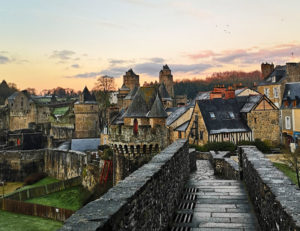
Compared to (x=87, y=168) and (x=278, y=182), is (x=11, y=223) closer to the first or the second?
(x=87, y=168)

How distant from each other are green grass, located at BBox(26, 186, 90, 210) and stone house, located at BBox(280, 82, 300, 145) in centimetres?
2259

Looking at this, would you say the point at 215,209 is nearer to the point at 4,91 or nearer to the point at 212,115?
the point at 212,115

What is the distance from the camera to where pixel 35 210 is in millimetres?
18875

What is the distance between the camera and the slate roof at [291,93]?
3336cm

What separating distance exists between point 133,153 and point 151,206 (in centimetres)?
917

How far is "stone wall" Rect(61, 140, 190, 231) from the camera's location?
296cm

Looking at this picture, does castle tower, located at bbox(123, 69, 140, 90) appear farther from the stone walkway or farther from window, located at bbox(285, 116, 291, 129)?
the stone walkway

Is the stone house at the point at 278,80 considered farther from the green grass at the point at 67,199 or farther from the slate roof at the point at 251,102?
the green grass at the point at 67,199

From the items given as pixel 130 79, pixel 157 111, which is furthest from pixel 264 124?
pixel 130 79

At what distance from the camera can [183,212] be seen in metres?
6.46

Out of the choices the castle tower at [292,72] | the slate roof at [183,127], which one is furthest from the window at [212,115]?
the castle tower at [292,72]

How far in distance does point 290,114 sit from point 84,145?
23.7 meters

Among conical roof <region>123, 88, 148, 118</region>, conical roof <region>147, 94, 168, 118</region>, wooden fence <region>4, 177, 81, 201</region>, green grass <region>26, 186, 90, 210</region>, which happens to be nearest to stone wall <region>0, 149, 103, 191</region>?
wooden fence <region>4, 177, 81, 201</region>

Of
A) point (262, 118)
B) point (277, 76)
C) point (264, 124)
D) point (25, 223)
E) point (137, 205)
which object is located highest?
point (277, 76)
